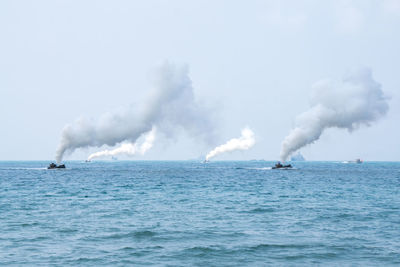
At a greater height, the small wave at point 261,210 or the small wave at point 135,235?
the small wave at point 261,210

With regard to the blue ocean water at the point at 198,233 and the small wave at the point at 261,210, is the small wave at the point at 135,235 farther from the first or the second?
the small wave at the point at 261,210

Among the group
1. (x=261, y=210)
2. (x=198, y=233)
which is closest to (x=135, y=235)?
(x=198, y=233)

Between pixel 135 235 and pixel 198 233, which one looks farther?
pixel 198 233

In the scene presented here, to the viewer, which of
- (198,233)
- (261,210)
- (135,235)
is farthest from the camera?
(261,210)

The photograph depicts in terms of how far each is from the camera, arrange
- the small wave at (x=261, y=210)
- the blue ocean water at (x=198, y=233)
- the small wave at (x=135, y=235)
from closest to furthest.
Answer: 1. the blue ocean water at (x=198, y=233)
2. the small wave at (x=135, y=235)
3. the small wave at (x=261, y=210)

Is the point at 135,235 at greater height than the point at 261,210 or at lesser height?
lesser

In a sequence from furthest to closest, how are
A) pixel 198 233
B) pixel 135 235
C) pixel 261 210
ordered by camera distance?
1. pixel 261 210
2. pixel 198 233
3. pixel 135 235

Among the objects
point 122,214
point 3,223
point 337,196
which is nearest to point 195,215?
point 122,214

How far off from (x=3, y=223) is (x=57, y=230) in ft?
19.9

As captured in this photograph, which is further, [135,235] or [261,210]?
[261,210]

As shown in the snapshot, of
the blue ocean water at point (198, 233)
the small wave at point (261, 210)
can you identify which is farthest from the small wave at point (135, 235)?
the small wave at point (261, 210)

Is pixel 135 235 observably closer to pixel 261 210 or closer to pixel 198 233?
pixel 198 233

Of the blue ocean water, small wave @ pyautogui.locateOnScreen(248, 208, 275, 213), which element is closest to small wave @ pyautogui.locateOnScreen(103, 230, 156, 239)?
the blue ocean water

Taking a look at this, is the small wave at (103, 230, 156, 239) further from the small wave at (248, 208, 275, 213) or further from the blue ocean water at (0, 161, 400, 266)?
the small wave at (248, 208, 275, 213)
